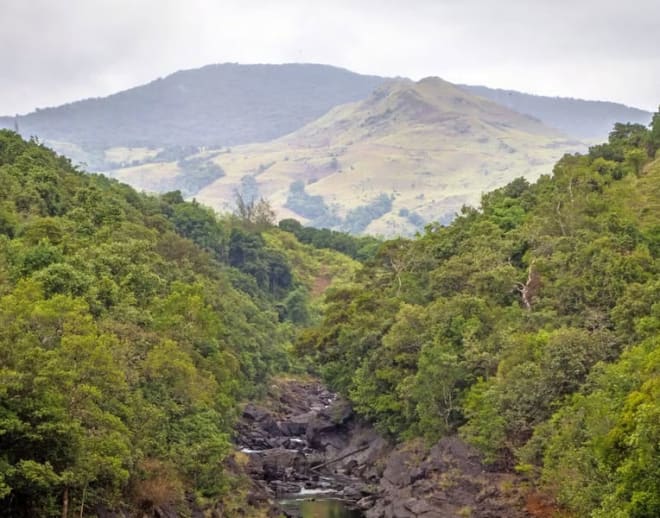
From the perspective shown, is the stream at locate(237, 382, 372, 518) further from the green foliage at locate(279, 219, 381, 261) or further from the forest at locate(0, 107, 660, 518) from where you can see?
the green foliage at locate(279, 219, 381, 261)

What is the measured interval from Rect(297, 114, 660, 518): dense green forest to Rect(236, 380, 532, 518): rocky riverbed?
1.73m

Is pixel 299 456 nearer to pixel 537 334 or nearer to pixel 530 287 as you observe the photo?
pixel 530 287

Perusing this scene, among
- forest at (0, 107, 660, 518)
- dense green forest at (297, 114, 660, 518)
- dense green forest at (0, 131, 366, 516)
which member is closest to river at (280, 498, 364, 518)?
forest at (0, 107, 660, 518)

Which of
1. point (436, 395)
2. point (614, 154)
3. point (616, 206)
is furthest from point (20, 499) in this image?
point (614, 154)

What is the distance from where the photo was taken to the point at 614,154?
84625mm

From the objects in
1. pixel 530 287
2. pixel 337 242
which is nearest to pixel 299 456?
pixel 530 287

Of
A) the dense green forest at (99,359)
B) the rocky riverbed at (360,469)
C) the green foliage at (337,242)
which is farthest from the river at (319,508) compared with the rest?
the green foliage at (337,242)

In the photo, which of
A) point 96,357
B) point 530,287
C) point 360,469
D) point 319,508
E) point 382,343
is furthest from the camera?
point 382,343

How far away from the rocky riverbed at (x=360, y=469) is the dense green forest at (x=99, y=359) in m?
5.28

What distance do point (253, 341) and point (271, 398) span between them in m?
7.92

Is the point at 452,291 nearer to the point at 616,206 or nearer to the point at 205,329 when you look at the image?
the point at 616,206

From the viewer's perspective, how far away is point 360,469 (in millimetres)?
67188

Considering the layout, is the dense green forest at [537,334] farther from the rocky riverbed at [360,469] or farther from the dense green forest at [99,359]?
the dense green forest at [99,359]

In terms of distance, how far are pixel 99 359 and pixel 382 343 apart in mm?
33633
